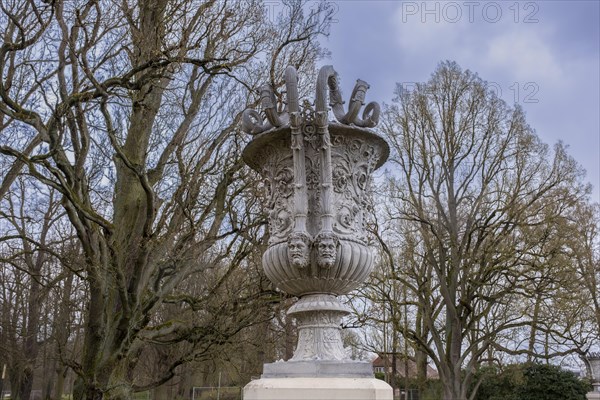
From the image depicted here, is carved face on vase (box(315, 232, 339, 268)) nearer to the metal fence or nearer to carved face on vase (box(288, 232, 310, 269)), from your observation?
carved face on vase (box(288, 232, 310, 269))

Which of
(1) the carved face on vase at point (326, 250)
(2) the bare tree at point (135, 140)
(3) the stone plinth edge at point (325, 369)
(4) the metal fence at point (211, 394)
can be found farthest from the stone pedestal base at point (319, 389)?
(4) the metal fence at point (211, 394)

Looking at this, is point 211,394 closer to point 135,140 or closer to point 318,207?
point 135,140

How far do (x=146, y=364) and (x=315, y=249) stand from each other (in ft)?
77.7

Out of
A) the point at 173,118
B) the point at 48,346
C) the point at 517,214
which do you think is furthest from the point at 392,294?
the point at 48,346

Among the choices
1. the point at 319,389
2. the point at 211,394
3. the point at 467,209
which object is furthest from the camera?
the point at 211,394

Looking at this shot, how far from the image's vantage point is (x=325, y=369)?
4086 millimetres

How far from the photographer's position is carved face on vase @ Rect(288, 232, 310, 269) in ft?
13.9

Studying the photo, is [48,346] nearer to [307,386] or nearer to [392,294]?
[392,294]

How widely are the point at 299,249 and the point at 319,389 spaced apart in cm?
104

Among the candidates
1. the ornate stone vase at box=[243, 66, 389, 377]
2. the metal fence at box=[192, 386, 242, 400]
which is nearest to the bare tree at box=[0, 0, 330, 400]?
the ornate stone vase at box=[243, 66, 389, 377]

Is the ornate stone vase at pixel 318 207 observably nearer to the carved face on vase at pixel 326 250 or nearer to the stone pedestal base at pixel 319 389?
the carved face on vase at pixel 326 250

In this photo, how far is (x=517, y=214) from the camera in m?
16.1

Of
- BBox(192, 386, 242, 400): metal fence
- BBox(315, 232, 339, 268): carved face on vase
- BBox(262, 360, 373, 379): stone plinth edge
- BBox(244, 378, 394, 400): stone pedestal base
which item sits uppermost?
BBox(315, 232, 339, 268): carved face on vase

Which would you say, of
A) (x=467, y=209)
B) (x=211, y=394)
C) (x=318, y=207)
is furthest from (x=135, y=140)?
(x=211, y=394)
